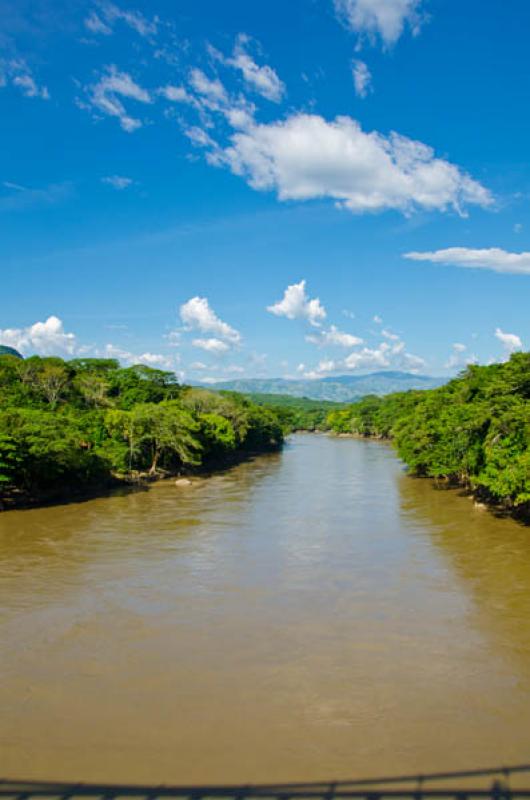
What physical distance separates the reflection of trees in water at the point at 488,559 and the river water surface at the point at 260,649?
9cm

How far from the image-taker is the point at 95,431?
4088cm

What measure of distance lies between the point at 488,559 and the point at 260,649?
451 inches

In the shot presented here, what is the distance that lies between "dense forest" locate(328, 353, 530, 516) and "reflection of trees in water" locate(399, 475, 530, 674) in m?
1.68

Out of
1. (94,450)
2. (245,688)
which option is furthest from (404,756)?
(94,450)

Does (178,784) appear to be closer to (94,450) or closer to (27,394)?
(94,450)

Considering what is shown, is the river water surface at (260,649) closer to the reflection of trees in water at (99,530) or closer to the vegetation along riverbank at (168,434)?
the reflection of trees in water at (99,530)

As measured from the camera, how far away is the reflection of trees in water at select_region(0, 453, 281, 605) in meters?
19.5

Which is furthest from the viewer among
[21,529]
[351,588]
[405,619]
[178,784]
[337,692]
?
[21,529]

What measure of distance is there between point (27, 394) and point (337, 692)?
44.7 m

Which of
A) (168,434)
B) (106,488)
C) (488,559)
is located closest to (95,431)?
(106,488)

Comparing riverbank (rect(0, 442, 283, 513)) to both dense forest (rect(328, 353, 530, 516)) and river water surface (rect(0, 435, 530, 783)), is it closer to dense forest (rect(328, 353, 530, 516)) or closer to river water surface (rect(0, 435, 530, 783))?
river water surface (rect(0, 435, 530, 783))

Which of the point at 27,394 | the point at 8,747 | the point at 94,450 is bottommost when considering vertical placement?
the point at 8,747

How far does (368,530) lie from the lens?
87.0 feet

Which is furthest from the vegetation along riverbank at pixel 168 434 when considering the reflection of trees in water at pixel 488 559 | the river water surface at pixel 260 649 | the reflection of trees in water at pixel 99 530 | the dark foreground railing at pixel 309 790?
the dark foreground railing at pixel 309 790
